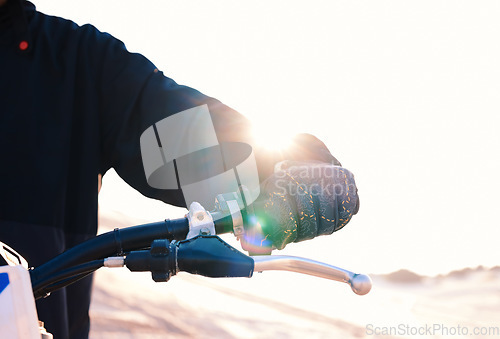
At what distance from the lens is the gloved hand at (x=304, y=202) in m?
1.17

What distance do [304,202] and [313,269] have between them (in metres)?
0.32

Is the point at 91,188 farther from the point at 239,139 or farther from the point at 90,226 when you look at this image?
the point at 239,139

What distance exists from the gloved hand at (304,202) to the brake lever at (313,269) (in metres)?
0.19

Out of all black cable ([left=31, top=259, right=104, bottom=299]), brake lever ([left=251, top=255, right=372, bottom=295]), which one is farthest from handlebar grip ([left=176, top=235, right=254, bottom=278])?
black cable ([left=31, top=259, right=104, bottom=299])

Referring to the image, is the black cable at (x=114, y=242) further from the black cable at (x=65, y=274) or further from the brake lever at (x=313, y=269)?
the brake lever at (x=313, y=269)

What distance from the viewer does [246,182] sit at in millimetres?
1729

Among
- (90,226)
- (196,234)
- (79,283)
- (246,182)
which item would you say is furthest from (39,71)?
(196,234)

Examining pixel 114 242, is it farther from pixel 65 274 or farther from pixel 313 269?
pixel 313 269


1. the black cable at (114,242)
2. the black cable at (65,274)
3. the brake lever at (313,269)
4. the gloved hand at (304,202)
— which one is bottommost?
the black cable at (65,274)

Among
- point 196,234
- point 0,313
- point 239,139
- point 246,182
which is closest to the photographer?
point 0,313

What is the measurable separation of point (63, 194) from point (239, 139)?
64cm

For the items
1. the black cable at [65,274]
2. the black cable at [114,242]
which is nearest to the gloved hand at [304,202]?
the black cable at [114,242]

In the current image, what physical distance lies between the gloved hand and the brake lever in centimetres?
19

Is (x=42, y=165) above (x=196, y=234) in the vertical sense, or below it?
above
